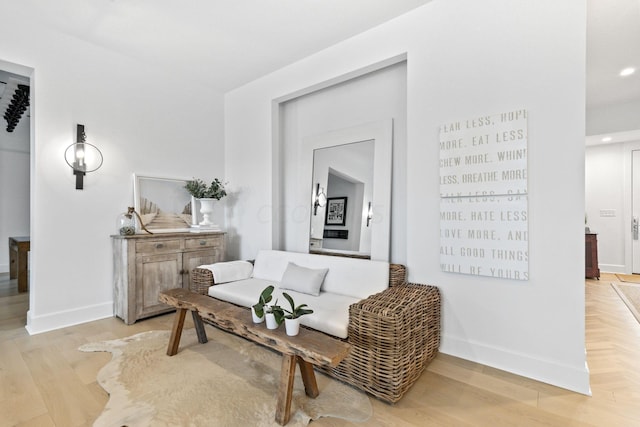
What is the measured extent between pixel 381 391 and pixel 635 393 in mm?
1571

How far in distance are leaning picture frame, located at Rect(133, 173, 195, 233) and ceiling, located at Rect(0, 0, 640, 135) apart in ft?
4.55

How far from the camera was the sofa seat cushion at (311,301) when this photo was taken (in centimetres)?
201

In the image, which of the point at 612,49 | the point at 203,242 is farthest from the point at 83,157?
the point at 612,49

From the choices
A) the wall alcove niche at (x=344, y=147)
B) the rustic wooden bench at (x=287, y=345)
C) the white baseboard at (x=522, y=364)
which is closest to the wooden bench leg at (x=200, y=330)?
the rustic wooden bench at (x=287, y=345)

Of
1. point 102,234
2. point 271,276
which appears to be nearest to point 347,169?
point 271,276

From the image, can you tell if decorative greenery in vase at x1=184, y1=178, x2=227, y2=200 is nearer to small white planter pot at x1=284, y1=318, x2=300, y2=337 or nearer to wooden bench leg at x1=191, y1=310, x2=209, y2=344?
wooden bench leg at x1=191, y1=310, x2=209, y2=344

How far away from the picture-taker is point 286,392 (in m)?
1.59

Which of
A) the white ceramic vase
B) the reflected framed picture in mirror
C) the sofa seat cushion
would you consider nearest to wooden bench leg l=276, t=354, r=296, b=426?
the sofa seat cushion

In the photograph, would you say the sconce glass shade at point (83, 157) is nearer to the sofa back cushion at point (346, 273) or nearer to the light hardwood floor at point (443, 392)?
the light hardwood floor at point (443, 392)

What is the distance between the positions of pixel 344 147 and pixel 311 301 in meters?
1.64

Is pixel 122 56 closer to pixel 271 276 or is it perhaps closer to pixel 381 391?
pixel 271 276

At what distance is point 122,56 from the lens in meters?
3.29

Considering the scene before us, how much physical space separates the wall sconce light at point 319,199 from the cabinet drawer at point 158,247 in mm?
1583

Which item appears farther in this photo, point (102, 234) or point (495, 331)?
point (102, 234)
